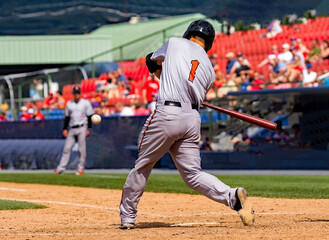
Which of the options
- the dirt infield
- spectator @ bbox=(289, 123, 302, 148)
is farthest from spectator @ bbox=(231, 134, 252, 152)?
the dirt infield

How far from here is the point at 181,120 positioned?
6156mm

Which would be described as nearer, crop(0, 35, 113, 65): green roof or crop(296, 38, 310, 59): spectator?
crop(296, 38, 310, 59): spectator

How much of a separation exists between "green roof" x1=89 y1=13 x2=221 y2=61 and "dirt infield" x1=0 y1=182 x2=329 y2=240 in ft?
59.6

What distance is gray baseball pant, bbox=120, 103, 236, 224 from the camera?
616 centimetres

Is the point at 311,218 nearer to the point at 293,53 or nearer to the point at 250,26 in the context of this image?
the point at 293,53

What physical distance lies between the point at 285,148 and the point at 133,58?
14233mm

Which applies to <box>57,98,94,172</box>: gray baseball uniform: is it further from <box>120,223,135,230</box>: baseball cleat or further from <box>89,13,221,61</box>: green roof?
<box>89,13,221,61</box>: green roof

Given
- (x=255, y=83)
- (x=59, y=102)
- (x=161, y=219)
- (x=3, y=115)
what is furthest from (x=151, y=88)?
(x=161, y=219)

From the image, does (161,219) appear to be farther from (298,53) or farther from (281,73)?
(298,53)

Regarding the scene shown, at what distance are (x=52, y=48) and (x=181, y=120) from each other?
2951 centimetres

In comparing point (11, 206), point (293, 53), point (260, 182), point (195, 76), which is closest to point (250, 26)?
point (293, 53)

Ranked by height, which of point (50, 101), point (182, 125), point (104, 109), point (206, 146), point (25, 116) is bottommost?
point (25, 116)

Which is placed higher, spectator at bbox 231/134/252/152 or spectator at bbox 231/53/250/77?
spectator at bbox 231/53/250/77

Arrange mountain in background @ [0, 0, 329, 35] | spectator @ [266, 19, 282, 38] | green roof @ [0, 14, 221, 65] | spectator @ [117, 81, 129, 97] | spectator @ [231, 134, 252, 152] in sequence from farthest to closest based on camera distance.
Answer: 1. green roof @ [0, 14, 221, 65]
2. mountain in background @ [0, 0, 329, 35]
3. spectator @ [266, 19, 282, 38]
4. spectator @ [117, 81, 129, 97]
5. spectator @ [231, 134, 252, 152]
